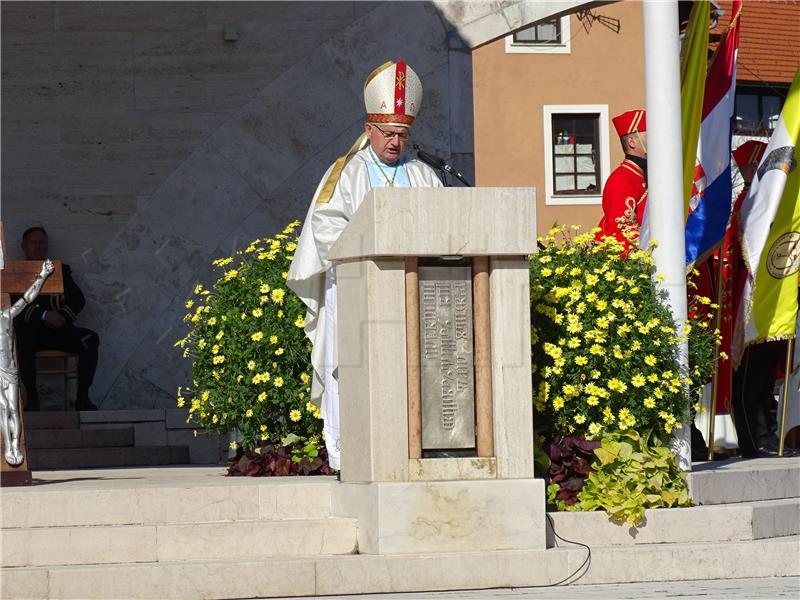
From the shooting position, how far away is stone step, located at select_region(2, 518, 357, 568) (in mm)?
7453

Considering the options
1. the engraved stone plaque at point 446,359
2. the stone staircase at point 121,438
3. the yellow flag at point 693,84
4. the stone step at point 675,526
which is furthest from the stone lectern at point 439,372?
the stone staircase at point 121,438

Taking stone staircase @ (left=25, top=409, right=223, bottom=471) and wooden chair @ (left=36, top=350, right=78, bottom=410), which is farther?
wooden chair @ (left=36, top=350, right=78, bottom=410)

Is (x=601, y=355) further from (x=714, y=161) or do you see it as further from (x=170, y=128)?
(x=170, y=128)

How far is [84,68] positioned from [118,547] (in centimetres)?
667

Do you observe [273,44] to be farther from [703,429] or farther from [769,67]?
[769,67]

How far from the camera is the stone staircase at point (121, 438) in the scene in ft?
37.9

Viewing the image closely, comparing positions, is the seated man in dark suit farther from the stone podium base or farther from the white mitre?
the stone podium base

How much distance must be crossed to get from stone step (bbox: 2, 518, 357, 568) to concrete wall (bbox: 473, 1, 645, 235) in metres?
27.1

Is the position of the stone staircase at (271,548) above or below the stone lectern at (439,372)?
below

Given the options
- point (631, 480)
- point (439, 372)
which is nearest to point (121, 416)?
point (439, 372)

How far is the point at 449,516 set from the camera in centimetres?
763

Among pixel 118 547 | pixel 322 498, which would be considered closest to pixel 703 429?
pixel 322 498

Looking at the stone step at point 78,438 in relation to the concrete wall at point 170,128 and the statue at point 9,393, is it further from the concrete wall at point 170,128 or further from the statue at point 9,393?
the statue at point 9,393

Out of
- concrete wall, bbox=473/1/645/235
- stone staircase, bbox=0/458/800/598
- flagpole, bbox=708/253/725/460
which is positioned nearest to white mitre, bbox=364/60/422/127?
stone staircase, bbox=0/458/800/598
